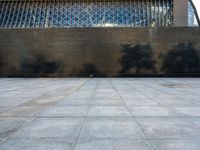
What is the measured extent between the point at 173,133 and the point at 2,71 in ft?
77.8

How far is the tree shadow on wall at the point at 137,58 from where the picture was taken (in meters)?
27.2

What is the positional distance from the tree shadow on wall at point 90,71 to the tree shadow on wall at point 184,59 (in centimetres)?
557

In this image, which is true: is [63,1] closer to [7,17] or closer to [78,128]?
[7,17]

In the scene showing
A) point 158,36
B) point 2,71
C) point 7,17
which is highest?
point 7,17

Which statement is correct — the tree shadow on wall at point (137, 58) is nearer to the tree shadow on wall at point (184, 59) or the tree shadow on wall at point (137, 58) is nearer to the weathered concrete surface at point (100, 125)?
the tree shadow on wall at point (184, 59)

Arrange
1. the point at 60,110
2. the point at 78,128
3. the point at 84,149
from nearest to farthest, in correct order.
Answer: the point at 84,149, the point at 78,128, the point at 60,110

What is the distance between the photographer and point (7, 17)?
35.2 metres

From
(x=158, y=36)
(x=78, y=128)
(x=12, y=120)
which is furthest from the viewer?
(x=158, y=36)

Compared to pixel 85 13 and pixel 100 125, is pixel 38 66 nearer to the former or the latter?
pixel 85 13

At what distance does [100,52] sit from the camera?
27.4 m

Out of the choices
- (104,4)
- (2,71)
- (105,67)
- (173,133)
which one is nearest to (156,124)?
(173,133)

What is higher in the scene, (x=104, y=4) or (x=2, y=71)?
(x=104, y=4)

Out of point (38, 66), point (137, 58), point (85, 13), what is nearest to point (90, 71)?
point (137, 58)

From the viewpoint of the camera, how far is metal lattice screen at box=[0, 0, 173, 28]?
3400cm
